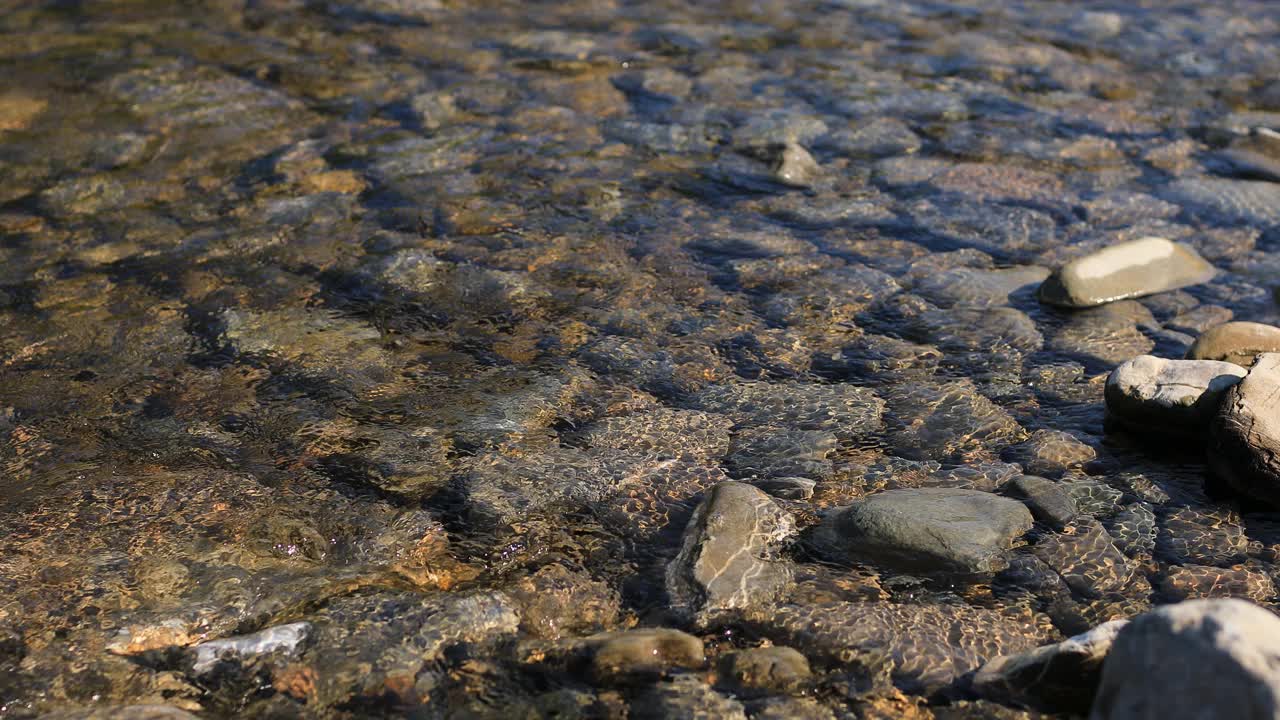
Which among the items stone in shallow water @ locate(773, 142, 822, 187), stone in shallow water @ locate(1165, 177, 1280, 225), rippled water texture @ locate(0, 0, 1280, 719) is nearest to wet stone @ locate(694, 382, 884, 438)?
rippled water texture @ locate(0, 0, 1280, 719)

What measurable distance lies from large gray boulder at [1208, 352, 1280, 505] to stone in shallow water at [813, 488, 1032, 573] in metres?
0.49

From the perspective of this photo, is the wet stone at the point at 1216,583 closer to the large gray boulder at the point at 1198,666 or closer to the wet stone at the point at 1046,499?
the wet stone at the point at 1046,499

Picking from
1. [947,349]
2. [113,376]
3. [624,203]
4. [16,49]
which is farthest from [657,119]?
[16,49]

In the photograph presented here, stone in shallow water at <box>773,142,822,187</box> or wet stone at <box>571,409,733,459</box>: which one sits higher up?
stone in shallow water at <box>773,142,822,187</box>

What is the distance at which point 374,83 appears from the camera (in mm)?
5496

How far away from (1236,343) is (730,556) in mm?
1623

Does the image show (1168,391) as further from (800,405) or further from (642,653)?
(642,653)

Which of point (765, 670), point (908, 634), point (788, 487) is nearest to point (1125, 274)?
point (788, 487)

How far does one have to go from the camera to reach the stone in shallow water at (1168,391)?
292 centimetres

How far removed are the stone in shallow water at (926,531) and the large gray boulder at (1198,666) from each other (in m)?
0.61

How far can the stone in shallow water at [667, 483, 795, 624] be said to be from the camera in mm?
2461

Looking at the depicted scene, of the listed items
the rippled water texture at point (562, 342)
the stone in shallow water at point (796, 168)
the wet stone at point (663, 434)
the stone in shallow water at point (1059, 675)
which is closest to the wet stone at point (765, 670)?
the rippled water texture at point (562, 342)

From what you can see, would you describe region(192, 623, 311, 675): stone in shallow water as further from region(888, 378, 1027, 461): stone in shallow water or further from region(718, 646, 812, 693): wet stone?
region(888, 378, 1027, 461): stone in shallow water

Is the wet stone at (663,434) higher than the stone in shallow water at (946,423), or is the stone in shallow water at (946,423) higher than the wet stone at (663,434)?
the stone in shallow water at (946,423)
